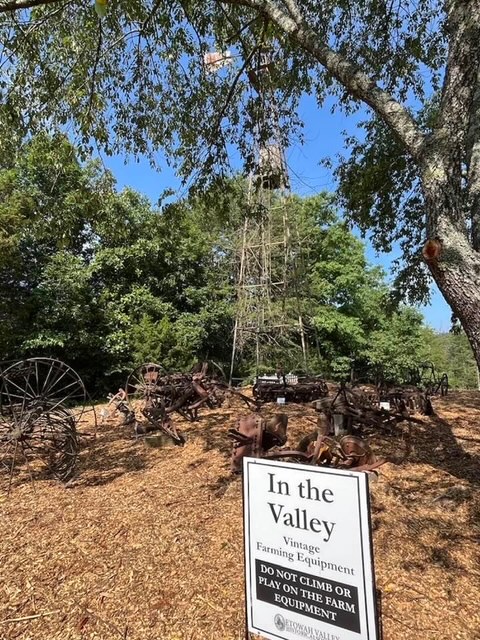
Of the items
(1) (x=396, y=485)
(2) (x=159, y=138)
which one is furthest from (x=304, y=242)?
(1) (x=396, y=485)

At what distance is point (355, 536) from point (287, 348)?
13.9 m

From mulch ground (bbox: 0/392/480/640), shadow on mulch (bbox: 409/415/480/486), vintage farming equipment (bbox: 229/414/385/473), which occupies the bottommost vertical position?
mulch ground (bbox: 0/392/480/640)

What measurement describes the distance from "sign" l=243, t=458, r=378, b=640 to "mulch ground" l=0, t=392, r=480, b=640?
650mm

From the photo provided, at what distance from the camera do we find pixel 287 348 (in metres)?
15.3

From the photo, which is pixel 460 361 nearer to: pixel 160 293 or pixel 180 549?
pixel 160 293

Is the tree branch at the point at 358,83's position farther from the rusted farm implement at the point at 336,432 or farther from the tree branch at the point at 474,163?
the rusted farm implement at the point at 336,432

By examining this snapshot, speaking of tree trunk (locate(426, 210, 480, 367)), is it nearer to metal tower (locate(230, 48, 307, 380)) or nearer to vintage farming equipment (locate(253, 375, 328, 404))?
vintage farming equipment (locate(253, 375, 328, 404))

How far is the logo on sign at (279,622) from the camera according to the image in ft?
5.06

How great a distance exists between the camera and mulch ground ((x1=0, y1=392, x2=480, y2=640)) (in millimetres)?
2129

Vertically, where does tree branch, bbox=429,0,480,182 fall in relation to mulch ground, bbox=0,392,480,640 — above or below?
above

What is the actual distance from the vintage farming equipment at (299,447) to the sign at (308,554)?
72 cm

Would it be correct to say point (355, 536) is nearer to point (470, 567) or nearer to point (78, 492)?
point (470, 567)

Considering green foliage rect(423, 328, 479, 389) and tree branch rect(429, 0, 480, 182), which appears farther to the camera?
green foliage rect(423, 328, 479, 389)

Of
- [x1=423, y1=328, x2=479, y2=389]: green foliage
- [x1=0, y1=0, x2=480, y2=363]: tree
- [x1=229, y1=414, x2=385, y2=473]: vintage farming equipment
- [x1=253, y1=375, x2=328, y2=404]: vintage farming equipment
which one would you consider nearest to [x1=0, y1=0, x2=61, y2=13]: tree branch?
[x1=0, y1=0, x2=480, y2=363]: tree
